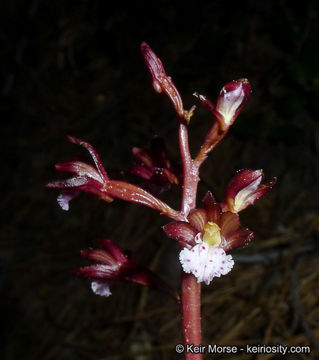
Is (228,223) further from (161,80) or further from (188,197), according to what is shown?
(161,80)

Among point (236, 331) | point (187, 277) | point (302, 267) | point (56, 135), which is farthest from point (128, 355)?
point (56, 135)

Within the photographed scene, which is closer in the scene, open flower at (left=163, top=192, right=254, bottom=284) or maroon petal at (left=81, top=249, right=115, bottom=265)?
open flower at (left=163, top=192, right=254, bottom=284)

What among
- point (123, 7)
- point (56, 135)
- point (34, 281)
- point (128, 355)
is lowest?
point (128, 355)

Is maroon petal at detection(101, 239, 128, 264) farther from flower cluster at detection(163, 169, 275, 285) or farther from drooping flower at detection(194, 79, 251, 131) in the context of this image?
drooping flower at detection(194, 79, 251, 131)

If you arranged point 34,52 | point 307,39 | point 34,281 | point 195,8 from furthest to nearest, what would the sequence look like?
point 34,52, point 195,8, point 307,39, point 34,281

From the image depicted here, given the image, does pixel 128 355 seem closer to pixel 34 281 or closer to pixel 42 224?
pixel 34 281

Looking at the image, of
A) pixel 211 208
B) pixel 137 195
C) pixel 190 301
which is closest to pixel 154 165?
pixel 137 195

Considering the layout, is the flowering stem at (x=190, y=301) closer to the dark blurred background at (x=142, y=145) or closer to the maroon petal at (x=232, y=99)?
the maroon petal at (x=232, y=99)

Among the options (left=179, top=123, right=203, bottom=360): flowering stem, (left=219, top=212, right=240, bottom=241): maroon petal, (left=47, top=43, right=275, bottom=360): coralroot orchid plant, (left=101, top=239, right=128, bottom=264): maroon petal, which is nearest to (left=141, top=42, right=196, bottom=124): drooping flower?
(left=47, top=43, right=275, bottom=360): coralroot orchid plant
